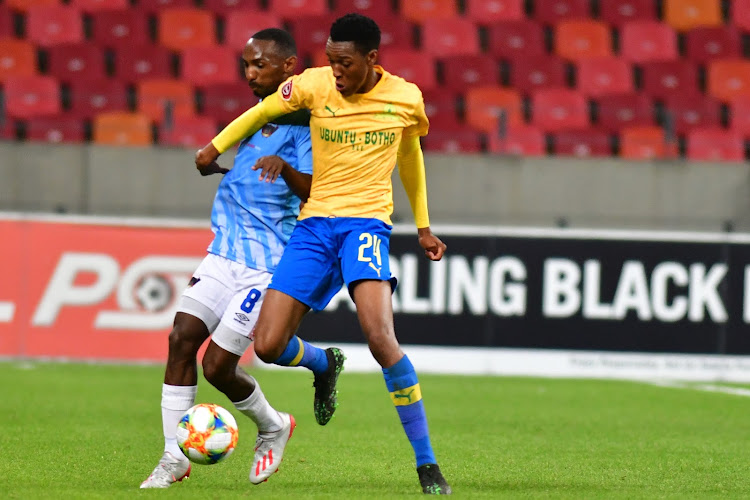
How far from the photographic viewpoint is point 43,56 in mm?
15680

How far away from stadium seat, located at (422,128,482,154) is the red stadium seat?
6.07ft

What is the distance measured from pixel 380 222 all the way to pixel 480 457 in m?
1.90

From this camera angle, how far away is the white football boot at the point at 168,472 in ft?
17.3

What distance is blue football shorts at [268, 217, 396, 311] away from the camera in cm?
529

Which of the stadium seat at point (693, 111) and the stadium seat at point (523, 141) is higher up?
the stadium seat at point (693, 111)

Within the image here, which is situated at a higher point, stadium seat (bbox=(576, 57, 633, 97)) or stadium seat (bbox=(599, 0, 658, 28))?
stadium seat (bbox=(599, 0, 658, 28))

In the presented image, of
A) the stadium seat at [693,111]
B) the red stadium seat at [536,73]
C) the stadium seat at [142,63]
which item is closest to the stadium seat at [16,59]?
the stadium seat at [142,63]

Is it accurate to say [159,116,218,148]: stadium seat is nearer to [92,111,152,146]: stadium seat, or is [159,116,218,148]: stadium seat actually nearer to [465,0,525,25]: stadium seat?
[92,111,152,146]: stadium seat

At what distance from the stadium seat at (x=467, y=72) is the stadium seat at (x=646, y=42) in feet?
7.21

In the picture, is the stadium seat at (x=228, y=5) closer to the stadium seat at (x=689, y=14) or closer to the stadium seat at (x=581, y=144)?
the stadium seat at (x=581, y=144)

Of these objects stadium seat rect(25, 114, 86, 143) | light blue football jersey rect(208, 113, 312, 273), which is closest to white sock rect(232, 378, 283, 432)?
light blue football jersey rect(208, 113, 312, 273)

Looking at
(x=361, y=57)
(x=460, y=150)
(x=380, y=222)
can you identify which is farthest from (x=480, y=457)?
(x=460, y=150)

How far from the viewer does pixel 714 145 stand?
15.1 m

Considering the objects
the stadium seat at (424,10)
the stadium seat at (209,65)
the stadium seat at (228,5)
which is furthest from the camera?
the stadium seat at (424,10)
